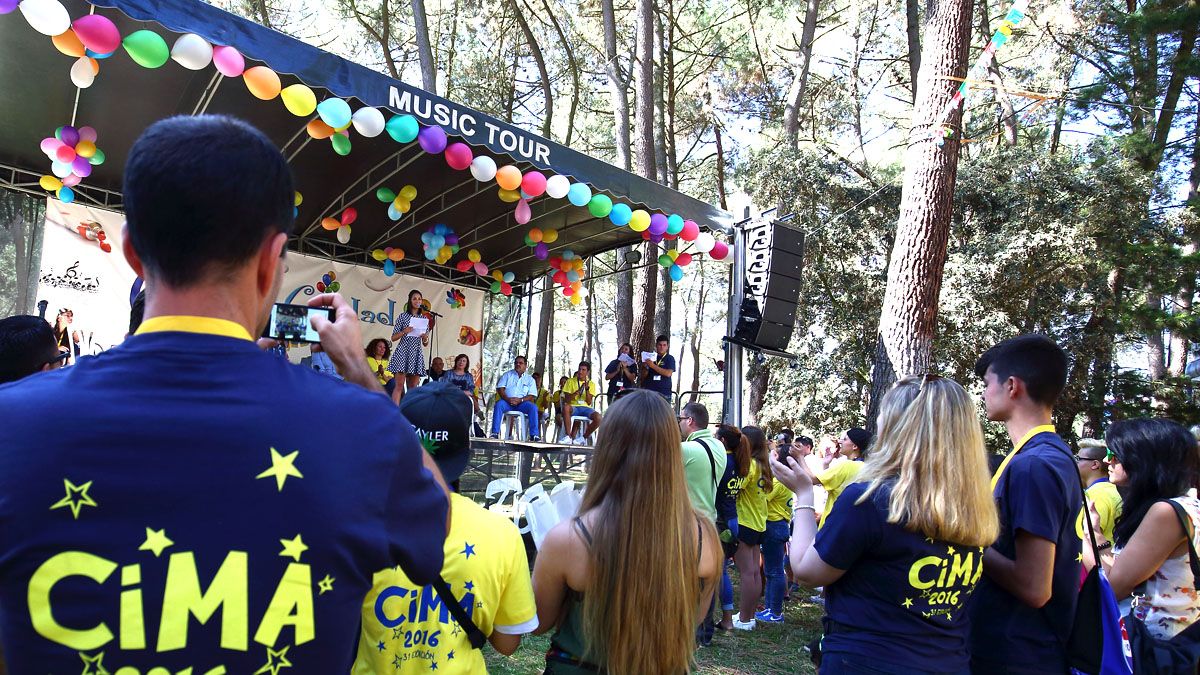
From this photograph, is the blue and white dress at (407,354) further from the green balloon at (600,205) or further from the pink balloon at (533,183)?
the pink balloon at (533,183)

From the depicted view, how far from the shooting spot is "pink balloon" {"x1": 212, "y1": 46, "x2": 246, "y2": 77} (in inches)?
195

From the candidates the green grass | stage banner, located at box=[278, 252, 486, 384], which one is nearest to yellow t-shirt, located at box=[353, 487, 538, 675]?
the green grass

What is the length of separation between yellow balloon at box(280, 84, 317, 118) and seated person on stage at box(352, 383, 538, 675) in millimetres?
4218

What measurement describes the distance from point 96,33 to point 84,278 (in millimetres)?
5198

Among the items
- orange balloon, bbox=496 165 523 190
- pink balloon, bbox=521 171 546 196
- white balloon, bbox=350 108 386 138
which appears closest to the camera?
white balloon, bbox=350 108 386 138

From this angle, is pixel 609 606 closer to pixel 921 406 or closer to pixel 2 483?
pixel 921 406

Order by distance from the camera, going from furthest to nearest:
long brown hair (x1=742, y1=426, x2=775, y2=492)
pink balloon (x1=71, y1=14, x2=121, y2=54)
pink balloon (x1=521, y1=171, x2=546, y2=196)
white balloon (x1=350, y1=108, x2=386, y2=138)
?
1. pink balloon (x1=521, y1=171, x2=546, y2=196)
2. long brown hair (x1=742, y1=426, x2=775, y2=492)
3. white balloon (x1=350, y1=108, x2=386, y2=138)
4. pink balloon (x1=71, y1=14, x2=121, y2=54)

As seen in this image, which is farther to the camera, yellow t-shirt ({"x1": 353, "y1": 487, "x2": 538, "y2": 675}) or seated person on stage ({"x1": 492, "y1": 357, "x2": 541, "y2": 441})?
seated person on stage ({"x1": 492, "y1": 357, "x2": 541, "y2": 441})

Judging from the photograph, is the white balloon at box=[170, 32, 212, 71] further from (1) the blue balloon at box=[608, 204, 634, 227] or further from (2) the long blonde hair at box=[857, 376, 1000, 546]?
(2) the long blonde hair at box=[857, 376, 1000, 546]

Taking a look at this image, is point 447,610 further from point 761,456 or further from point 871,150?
point 871,150

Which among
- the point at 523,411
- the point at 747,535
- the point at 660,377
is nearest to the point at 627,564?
the point at 747,535

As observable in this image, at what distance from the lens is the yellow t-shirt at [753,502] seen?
602 cm

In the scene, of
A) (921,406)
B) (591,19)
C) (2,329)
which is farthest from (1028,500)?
(591,19)

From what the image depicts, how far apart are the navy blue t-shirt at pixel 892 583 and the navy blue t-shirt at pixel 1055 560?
0.23m
